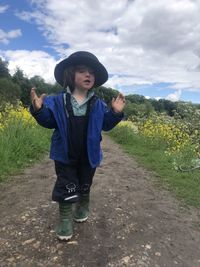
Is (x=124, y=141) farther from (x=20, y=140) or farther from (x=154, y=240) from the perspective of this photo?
(x=154, y=240)

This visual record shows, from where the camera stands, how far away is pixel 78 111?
3.64 metres

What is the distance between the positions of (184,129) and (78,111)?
6612 mm

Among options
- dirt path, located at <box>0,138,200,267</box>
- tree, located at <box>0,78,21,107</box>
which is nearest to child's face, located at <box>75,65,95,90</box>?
dirt path, located at <box>0,138,200,267</box>

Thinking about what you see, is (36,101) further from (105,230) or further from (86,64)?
(105,230)

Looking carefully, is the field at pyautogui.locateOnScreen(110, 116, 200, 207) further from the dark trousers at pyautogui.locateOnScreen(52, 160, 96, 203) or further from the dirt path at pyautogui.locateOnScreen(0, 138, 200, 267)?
the dark trousers at pyautogui.locateOnScreen(52, 160, 96, 203)

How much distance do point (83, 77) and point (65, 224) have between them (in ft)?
4.50

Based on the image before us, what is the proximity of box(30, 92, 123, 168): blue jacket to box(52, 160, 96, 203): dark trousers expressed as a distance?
0.09 m

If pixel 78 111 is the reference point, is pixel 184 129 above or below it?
below

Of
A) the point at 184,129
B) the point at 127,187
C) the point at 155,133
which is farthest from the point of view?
the point at 155,133

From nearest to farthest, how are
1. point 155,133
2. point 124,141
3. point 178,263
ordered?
point 178,263
point 155,133
point 124,141

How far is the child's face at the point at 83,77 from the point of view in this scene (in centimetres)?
371

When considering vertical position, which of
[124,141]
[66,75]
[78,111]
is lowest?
[124,141]

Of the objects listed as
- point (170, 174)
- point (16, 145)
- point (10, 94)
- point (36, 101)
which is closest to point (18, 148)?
point (16, 145)

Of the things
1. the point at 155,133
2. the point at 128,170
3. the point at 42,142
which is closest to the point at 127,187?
the point at 128,170
